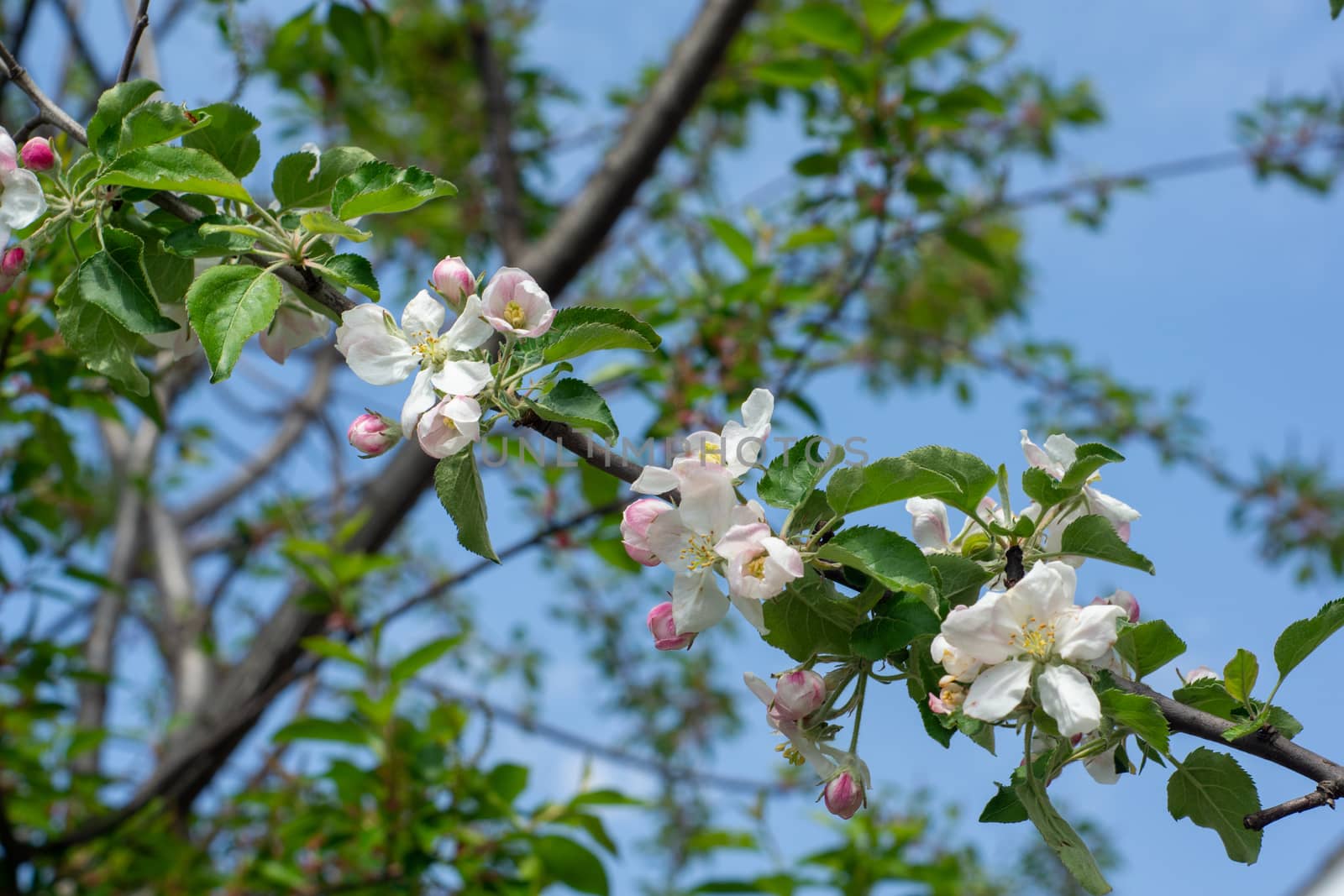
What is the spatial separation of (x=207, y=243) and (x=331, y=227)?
0.15 m

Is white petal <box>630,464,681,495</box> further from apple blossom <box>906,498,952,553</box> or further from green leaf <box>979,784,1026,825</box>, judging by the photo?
green leaf <box>979,784,1026,825</box>

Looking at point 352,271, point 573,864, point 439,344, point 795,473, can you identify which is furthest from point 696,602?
point 573,864

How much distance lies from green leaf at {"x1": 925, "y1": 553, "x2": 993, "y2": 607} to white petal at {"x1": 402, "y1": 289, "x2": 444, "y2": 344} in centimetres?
53

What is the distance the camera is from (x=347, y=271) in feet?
3.51

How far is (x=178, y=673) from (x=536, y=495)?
2.44 meters

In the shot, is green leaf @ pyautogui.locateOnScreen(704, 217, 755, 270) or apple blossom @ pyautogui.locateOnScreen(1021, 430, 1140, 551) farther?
green leaf @ pyautogui.locateOnScreen(704, 217, 755, 270)

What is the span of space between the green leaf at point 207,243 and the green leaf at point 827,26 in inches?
67.7

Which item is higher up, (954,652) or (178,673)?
(178,673)

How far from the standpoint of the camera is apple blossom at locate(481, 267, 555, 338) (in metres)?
1.03

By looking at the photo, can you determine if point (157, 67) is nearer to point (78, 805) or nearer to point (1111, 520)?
point (78, 805)

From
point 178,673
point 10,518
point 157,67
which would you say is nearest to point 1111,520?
point 10,518

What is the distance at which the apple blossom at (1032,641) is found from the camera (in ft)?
2.94

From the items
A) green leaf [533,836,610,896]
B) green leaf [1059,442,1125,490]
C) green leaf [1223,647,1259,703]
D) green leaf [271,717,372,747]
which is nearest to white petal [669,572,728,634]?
Answer: green leaf [1059,442,1125,490]

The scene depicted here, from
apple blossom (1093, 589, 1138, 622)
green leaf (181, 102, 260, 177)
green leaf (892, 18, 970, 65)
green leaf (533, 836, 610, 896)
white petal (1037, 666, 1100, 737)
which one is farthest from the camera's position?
green leaf (892, 18, 970, 65)
